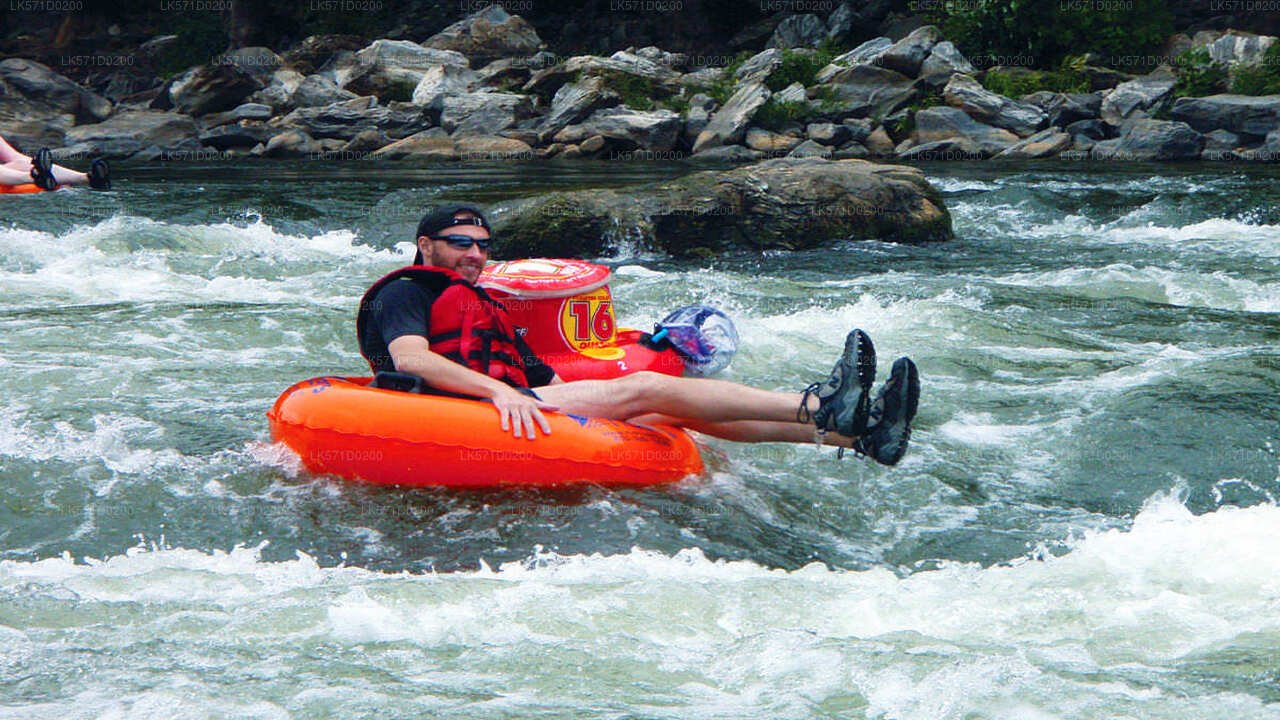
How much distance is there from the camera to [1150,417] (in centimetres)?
539

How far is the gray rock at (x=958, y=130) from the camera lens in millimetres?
17203

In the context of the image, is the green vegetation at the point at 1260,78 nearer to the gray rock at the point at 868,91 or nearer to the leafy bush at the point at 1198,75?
the leafy bush at the point at 1198,75

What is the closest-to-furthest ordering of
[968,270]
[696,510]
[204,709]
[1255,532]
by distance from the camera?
1. [204,709]
2. [1255,532]
3. [696,510]
4. [968,270]

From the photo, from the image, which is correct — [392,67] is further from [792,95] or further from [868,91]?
[868,91]

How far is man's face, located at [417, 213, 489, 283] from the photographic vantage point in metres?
4.86

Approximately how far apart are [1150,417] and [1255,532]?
1406mm

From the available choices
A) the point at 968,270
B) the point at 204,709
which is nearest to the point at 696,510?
the point at 204,709

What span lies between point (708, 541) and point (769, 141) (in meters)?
14.6

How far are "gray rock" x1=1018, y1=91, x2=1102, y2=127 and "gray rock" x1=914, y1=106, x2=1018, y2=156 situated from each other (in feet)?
2.30

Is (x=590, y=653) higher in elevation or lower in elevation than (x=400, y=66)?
lower

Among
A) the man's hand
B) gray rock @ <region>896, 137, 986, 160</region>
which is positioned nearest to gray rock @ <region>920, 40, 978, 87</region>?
gray rock @ <region>896, 137, 986, 160</region>

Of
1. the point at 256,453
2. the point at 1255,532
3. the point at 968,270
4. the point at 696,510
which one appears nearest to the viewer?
the point at 1255,532

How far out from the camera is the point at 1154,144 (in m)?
15.9

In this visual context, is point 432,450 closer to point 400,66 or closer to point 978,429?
point 978,429
